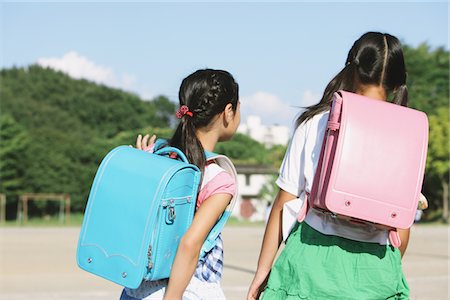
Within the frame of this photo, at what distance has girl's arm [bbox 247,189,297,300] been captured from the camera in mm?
2539

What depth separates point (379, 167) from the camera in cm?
229

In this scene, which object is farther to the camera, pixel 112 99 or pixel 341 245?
pixel 112 99

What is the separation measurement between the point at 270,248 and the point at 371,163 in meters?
0.49

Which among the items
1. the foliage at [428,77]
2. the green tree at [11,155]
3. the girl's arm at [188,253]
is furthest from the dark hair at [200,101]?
the foliage at [428,77]

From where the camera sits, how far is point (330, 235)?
7.84 feet

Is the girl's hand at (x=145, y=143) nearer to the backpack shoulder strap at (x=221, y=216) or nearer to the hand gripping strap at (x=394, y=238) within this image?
the backpack shoulder strap at (x=221, y=216)

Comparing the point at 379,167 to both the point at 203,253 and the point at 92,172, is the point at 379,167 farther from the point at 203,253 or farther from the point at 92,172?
the point at 92,172

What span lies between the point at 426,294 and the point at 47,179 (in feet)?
146

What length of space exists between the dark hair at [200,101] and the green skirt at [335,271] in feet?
1.87

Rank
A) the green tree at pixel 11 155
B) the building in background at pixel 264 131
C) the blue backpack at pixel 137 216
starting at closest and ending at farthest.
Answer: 1. the blue backpack at pixel 137 216
2. the green tree at pixel 11 155
3. the building in background at pixel 264 131

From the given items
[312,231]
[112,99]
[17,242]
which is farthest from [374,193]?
[112,99]

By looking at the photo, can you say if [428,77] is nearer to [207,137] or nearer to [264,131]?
[207,137]

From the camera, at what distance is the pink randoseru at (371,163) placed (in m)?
2.26

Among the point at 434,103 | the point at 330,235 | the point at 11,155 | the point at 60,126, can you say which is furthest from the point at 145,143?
the point at 60,126
